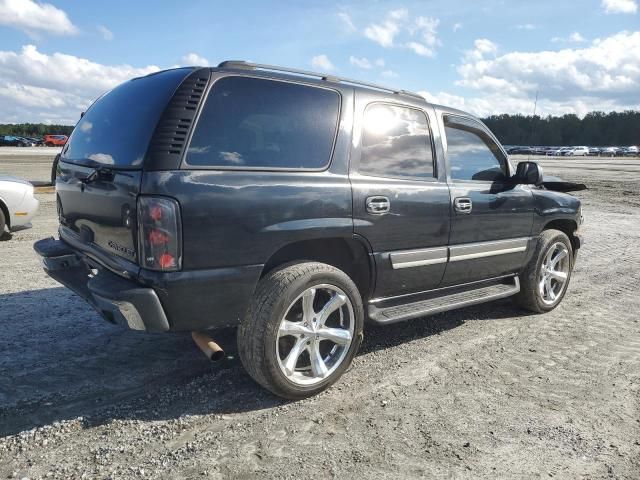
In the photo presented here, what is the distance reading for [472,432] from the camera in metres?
2.84

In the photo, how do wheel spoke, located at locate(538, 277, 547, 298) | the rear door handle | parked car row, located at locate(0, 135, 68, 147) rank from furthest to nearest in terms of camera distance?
parked car row, located at locate(0, 135, 68, 147) < wheel spoke, located at locate(538, 277, 547, 298) < the rear door handle

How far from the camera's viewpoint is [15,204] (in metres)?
7.48

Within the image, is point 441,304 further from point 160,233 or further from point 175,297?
point 160,233

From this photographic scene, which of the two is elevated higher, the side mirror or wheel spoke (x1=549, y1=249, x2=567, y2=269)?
the side mirror

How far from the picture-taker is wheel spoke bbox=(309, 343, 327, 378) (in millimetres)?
3195

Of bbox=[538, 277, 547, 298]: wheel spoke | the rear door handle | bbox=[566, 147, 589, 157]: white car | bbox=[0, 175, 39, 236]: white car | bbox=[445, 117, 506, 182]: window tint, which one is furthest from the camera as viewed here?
bbox=[566, 147, 589, 157]: white car

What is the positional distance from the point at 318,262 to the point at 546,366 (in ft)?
6.32

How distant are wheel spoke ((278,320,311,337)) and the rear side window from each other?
3.09 feet

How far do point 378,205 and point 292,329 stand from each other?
3.29ft

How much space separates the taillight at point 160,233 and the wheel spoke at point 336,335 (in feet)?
3.42

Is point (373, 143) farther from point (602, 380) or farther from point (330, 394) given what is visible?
point (602, 380)

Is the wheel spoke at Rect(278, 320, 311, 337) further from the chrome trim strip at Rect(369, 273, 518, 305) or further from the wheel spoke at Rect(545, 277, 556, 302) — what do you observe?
the wheel spoke at Rect(545, 277, 556, 302)

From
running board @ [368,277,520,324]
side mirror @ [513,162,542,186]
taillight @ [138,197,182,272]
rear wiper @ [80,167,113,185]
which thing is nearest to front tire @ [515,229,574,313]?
running board @ [368,277,520,324]

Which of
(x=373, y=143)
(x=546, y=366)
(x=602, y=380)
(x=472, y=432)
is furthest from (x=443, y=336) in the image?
(x=373, y=143)
